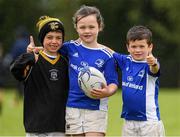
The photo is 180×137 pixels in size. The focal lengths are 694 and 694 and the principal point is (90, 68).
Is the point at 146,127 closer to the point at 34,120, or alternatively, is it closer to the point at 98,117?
the point at 98,117

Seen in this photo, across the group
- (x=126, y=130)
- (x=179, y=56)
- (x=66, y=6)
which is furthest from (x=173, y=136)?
(x=179, y=56)

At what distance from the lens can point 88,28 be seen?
743cm

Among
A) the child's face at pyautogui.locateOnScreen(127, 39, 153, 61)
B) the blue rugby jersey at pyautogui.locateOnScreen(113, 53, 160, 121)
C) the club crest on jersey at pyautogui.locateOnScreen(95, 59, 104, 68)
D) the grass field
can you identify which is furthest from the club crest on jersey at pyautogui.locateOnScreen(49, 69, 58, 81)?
the grass field

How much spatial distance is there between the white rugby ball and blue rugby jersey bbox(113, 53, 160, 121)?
1.53 feet

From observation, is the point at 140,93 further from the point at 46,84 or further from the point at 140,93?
the point at 46,84

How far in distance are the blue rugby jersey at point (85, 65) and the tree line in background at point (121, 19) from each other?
85.0 ft

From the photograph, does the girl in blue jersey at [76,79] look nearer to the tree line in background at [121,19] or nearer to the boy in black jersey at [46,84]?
the boy in black jersey at [46,84]

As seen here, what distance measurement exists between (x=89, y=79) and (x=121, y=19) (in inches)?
1200

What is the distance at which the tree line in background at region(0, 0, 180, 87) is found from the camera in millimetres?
35156

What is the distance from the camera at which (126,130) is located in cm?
769

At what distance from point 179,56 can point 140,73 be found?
28.7m

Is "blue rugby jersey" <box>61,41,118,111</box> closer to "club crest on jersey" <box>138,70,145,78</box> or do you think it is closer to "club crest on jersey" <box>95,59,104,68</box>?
"club crest on jersey" <box>95,59,104,68</box>

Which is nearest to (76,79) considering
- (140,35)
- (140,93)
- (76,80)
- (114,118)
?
(76,80)

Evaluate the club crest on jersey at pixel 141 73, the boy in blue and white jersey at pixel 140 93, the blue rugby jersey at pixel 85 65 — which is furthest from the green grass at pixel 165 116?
the blue rugby jersey at pixel 85 65
